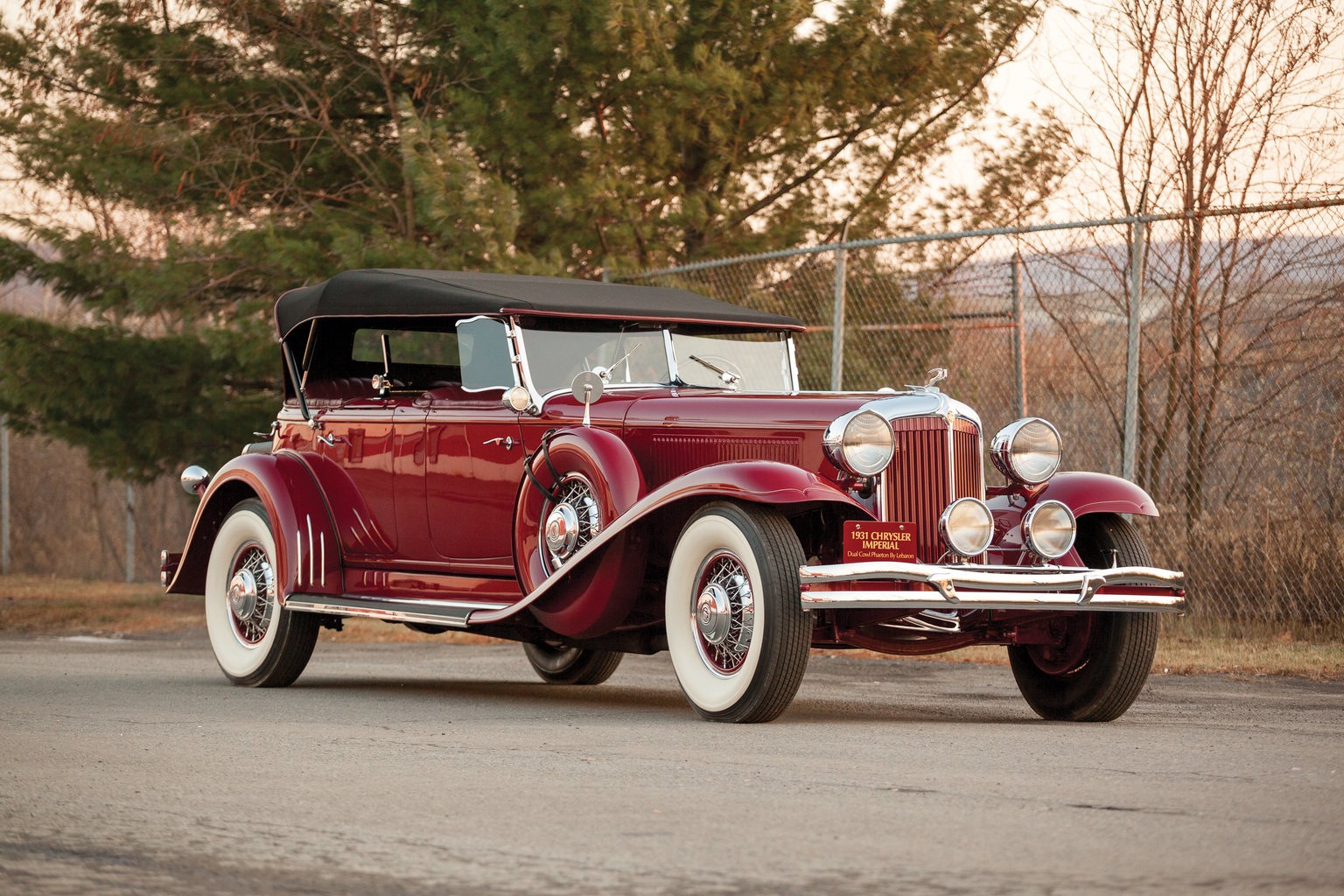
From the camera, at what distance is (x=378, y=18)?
14672 mm

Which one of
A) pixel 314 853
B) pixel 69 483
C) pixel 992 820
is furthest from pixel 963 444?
pixel 69 483

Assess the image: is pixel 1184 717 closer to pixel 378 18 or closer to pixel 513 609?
pixel 513 609

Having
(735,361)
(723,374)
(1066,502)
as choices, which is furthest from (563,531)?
(1066,502)

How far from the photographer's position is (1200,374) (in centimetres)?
998

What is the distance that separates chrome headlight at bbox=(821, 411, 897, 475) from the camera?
639 centimetres

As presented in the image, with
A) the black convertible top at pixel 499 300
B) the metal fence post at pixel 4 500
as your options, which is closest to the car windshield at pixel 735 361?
the black convertible top at pixel 499 300

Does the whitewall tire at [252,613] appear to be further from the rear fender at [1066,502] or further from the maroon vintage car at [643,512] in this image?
the rear fender at [1066,502]

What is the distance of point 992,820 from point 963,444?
280 centimetres

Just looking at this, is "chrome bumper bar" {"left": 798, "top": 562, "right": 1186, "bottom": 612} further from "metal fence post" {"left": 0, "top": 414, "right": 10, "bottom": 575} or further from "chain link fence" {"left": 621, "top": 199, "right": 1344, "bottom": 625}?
"metal fence post" {"left": 0, "top": 414, "right": 10, "bottom": 575}

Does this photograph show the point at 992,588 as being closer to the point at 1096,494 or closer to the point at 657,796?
the point at 1096,494

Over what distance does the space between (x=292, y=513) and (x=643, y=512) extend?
264 centimetres

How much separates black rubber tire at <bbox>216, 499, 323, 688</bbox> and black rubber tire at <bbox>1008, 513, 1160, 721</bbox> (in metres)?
3.75

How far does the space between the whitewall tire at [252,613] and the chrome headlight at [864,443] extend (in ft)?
11.1

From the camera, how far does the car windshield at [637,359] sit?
7820 mm
